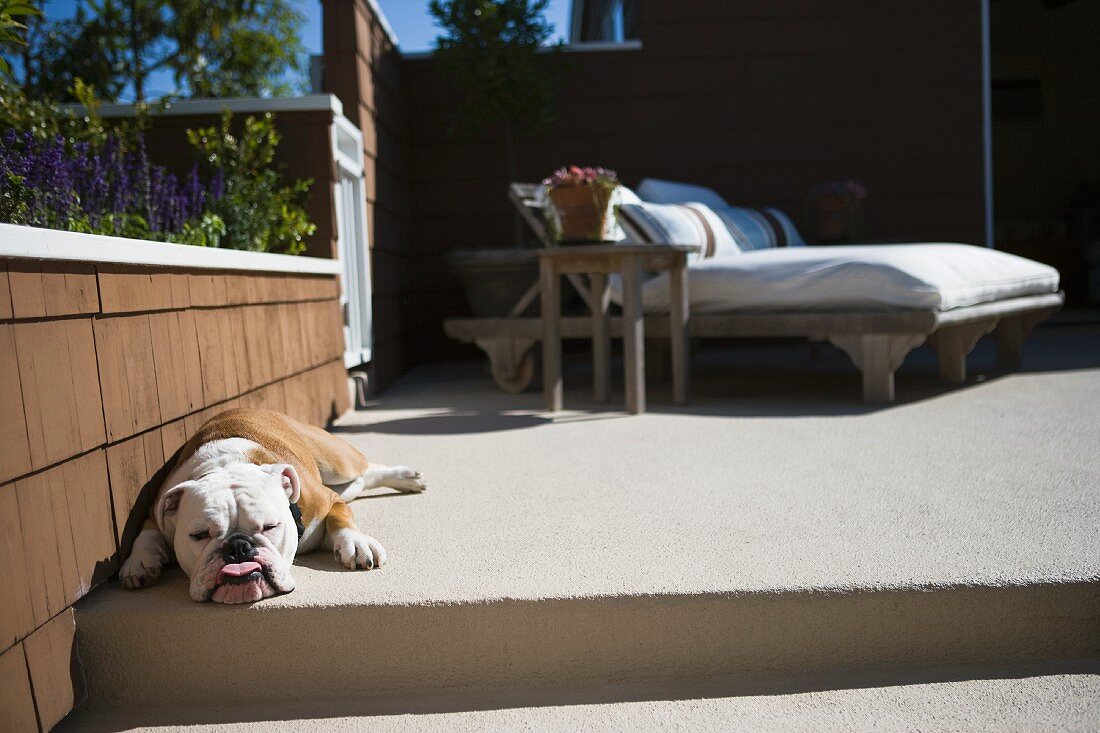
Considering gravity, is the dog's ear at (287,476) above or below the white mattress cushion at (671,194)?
below

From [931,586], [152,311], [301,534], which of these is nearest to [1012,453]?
[931,586]

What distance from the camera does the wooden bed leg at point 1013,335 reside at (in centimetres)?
439

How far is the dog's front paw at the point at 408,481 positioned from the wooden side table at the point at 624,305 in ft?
4.29

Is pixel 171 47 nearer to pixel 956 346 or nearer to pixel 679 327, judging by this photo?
pixel 679 327

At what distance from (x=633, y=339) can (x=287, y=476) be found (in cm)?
199

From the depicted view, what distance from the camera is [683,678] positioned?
155 centimetres

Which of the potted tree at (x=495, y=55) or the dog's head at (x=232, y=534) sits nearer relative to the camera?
the dog's head at (x=232, y=534)

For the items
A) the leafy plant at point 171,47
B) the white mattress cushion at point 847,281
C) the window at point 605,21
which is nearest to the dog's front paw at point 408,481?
the white mattress cushion at point 847,281

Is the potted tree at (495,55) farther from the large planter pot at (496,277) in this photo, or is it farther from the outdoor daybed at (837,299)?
the large planter pot at (496,277)

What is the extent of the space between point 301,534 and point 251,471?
0.60ft

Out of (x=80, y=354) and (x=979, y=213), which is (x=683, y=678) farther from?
(x=979, y=213)

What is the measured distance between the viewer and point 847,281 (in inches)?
138

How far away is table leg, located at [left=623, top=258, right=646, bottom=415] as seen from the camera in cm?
348

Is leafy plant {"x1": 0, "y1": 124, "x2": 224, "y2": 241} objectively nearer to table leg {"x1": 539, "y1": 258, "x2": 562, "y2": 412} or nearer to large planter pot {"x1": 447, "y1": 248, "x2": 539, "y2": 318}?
table leg {"x1": 539, "y1": 258, "x2": 562, "y2": 412}
